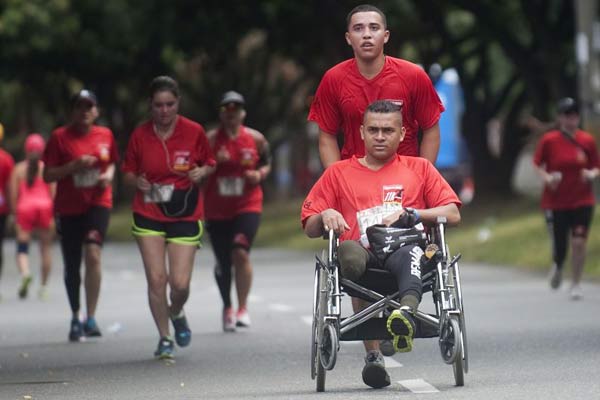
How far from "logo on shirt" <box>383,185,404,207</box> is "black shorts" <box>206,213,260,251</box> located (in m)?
5.48

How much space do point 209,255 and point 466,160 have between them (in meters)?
27.5

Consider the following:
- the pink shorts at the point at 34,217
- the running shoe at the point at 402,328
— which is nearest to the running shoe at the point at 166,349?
the running shoe at the point at 402,328

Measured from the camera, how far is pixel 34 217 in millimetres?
21078

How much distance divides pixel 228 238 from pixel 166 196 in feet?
8.83

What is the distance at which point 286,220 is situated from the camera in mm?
43312

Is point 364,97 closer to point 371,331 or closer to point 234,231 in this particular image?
point 371,331

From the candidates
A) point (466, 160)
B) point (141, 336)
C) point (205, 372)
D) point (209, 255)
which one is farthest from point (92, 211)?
point (466, 160)

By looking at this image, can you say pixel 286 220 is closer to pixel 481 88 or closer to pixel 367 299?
pixel 481 88

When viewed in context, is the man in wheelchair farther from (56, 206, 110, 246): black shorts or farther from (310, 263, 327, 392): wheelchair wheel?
(56, 206, 110, 246): black shorts

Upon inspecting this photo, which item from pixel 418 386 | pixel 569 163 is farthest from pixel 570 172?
pixel 418 386

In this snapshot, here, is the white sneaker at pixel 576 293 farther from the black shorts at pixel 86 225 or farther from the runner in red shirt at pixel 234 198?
the black shorts at pixel 86 225

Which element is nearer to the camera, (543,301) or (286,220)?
(543,301)

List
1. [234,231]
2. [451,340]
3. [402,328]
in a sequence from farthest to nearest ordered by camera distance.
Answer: [234,231] → [451,340] → [402,328]

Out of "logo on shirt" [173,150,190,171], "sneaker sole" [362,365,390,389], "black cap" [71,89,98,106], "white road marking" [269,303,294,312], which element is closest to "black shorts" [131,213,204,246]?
"logo on shirt" [173,150,190,171]
